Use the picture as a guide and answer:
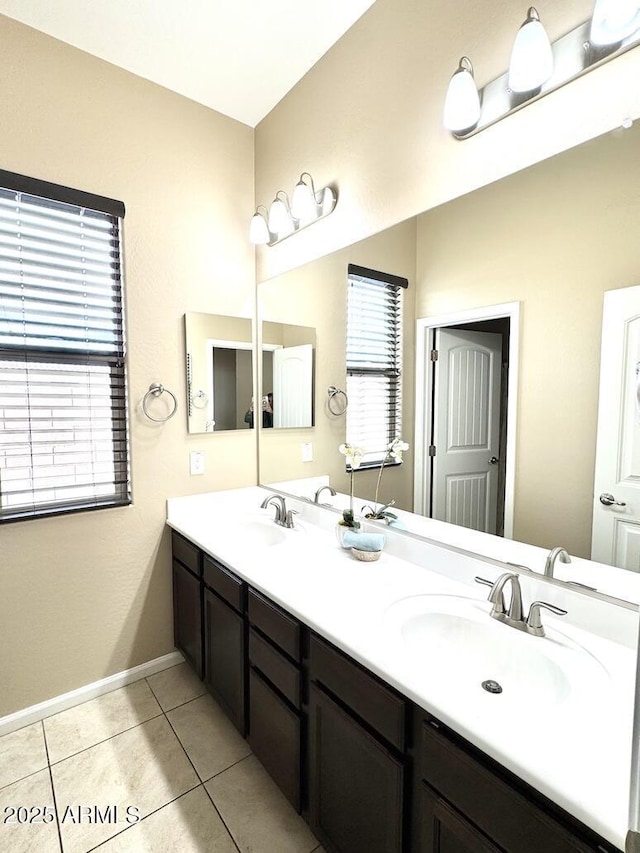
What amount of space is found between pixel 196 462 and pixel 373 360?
112 centimetres

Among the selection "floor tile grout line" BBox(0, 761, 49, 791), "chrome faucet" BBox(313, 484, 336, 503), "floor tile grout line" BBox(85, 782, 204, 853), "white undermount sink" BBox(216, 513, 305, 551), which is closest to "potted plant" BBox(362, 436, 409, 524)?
"chrome faucet" BBox(313, 484, 336, 503)

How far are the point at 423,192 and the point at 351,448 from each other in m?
1.00

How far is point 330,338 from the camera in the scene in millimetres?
1961

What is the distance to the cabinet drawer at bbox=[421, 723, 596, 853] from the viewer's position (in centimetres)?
69

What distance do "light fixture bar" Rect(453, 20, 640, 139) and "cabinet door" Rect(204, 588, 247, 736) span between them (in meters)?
1.86

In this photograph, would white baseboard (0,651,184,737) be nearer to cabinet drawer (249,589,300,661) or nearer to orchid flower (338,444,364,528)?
cabinet drawer (249,589,300,661)

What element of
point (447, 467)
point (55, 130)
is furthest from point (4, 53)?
point (447, 467)

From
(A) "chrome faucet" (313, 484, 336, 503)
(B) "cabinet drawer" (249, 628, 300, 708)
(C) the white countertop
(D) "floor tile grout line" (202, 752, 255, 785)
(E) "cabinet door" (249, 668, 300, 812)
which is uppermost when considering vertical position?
(A) "chrome faucet" (313, 484, 336, 503)

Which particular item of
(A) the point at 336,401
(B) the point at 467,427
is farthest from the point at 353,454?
(B) the point at 467,427

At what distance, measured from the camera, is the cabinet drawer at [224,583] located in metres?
1.58

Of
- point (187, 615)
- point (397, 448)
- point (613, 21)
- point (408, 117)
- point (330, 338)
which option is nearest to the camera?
point (613, 21)

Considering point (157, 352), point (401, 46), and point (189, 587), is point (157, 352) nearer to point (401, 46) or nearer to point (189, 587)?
point (189, 587)

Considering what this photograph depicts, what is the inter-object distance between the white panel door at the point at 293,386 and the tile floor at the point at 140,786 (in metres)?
1.44

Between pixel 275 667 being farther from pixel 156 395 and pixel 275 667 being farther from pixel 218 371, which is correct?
pixel 218 371
